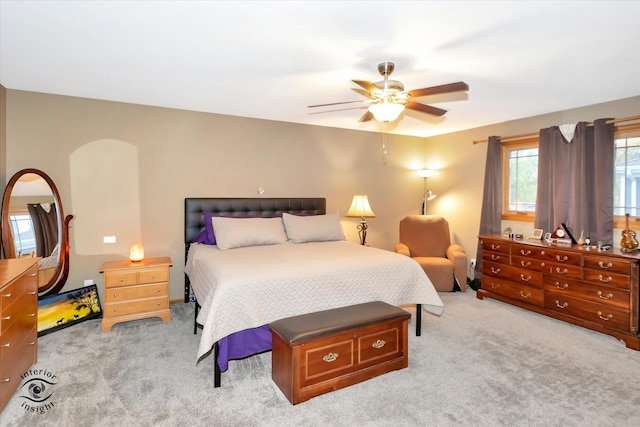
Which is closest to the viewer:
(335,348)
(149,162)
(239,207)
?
(335,348)

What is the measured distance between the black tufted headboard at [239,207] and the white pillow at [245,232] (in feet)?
1.57

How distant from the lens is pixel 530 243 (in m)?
4.10

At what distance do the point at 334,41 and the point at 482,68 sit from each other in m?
1.37

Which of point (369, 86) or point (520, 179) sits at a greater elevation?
point (369, 86)

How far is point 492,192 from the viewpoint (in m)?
5.03

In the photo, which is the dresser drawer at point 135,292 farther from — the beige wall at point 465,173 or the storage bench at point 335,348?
the beige wall at point 465,173

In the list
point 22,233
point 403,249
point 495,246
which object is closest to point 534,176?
point 495,246

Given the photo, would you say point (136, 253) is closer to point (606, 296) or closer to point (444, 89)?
point (444, 89)

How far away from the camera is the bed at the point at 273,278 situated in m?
2.46

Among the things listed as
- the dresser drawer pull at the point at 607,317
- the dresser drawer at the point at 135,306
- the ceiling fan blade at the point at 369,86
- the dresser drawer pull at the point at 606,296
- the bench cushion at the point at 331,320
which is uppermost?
the ceiling fan blade at the point at 369,86

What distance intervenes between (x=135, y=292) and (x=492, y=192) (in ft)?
15.6

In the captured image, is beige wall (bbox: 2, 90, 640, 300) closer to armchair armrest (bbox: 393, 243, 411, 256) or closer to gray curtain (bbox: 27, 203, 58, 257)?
gray curtain (bbox: 27, 203, 58, 257)

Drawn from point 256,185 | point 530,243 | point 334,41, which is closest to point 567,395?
point 530,243

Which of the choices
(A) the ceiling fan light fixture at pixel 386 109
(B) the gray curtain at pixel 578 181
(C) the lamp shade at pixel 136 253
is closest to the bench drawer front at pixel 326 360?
(A) the ceiling fan light fixture at pixel 386 109
